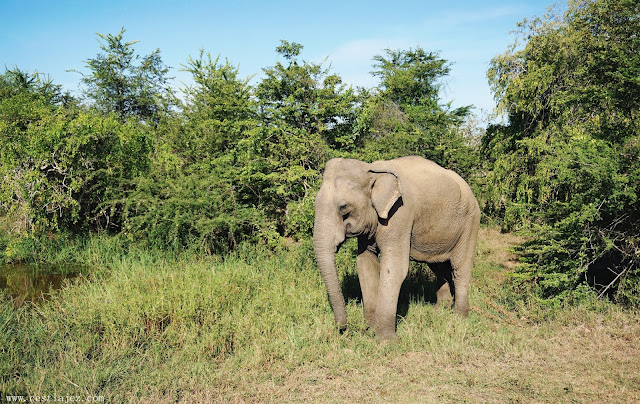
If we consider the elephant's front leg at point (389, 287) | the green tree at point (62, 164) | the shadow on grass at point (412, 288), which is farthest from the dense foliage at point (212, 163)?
the elephant's front leg at point (389, 287)

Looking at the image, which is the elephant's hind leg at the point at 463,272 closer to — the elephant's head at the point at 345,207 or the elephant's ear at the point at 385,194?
the elephant's head at the point at 345,207

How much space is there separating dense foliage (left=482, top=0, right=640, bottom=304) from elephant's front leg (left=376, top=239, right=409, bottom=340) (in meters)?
2.69

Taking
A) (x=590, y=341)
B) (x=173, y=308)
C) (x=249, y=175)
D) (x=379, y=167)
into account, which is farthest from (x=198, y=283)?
(x=590, y=341)

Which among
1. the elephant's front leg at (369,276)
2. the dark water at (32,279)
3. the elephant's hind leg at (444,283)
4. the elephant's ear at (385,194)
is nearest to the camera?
the elephant's ear at (385,194)

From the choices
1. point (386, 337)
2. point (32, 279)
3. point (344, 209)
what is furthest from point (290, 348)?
point (32, 279)

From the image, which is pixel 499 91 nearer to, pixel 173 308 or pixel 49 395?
pixel 173 308

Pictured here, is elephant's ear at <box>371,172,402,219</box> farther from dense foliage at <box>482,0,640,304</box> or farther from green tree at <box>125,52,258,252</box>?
green tree at <box>125,52,258,252</box>

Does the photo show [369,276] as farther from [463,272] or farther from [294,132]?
[294,132]

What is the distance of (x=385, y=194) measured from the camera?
18.5 ft

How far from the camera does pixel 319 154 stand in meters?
11.0

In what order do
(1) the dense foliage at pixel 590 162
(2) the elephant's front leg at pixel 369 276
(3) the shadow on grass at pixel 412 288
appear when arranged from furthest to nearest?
1. (3) the shadow on grass at pixel 412 288
2. (1) the dense foliage at pixel 590 162
3. (2) the elephant's front leg at pixel 369 276

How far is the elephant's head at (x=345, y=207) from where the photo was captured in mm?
5371

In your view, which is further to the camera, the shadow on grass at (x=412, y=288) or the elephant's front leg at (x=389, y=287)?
the shadow on grass at (x=412, y=288)

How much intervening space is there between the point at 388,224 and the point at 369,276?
91 cm
